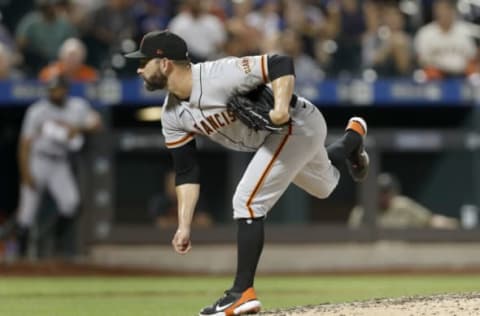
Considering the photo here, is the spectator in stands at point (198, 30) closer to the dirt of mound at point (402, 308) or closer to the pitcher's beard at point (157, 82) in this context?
the pitcher's beard at point (157, 82)

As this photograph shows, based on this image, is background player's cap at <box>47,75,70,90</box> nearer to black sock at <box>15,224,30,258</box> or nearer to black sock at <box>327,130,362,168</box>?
black sock at <box>15,224,30,258</box>

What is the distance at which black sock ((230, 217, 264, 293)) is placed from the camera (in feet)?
19.6

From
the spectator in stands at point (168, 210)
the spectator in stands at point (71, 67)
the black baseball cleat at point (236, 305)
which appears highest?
the spectator in stands at point (71, 67)

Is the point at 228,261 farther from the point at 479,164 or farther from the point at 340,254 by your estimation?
the point at 479,164

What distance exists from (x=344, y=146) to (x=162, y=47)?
157 centimetres

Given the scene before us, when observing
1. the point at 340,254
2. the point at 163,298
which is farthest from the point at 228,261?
the point at 163,298

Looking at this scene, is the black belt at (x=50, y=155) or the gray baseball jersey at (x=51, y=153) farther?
the black belt at (x=50, y=155)

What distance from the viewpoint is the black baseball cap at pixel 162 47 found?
19.5 feet

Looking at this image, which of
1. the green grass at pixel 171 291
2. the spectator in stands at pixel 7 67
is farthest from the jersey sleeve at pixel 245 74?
the spectator in stands at pixel 7 67

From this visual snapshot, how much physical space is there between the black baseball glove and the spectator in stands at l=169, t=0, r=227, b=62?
20.9 feet

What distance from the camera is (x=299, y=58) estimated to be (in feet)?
41.8

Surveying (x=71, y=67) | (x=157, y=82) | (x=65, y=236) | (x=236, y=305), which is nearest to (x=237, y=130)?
(x=157, y=82)

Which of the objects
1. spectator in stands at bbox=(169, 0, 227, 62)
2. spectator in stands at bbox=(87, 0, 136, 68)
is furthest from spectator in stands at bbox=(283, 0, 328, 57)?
spectator in stands at bbox=(87, 0, 136, 68)

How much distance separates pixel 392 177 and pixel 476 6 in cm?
274
